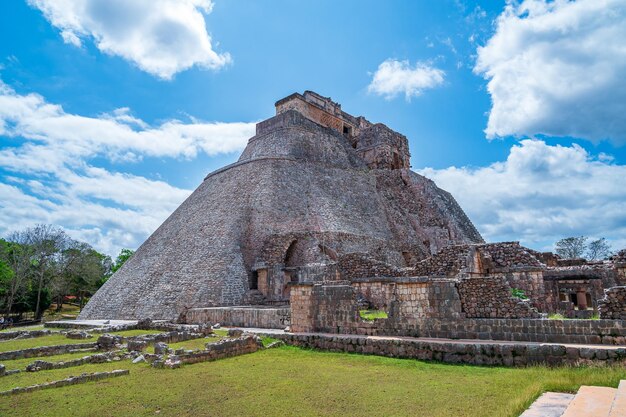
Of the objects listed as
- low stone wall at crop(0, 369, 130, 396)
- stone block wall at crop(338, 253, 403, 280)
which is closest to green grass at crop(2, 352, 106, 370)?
low stone wall at crop(0, 369, 130, 396)

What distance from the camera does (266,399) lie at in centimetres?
605

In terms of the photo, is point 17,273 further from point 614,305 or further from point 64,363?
point 614,305

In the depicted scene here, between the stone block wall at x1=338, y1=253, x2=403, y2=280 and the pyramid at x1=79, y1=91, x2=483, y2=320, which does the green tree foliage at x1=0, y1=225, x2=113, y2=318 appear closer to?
the pyramid at x1=79, y1=91, x2=483, y2=320

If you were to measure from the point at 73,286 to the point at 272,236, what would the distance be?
29.3m

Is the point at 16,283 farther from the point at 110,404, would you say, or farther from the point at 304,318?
the point at 110,404

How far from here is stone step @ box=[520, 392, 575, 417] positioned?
4184mm

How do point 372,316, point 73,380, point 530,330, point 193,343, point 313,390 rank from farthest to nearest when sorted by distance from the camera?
point 193,343, point 372,316, point 530,330, point 73,380, point 313,390

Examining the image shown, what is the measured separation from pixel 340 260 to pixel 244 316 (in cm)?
424

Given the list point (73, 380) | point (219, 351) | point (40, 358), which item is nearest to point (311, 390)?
point (219, 351)

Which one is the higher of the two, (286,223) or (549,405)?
(286,223)

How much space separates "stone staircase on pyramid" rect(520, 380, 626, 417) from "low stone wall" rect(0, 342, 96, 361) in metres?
11.4

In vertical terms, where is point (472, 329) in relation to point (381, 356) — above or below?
above

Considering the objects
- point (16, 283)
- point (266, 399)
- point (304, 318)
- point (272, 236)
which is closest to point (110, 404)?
point (266, 399)

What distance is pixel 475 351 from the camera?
7.86 metres
